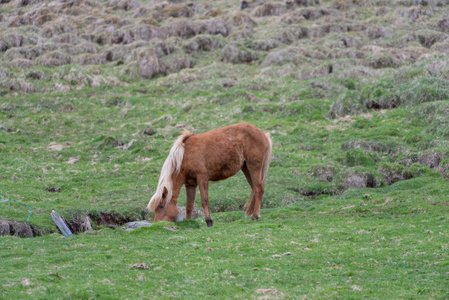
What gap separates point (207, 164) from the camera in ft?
63.0

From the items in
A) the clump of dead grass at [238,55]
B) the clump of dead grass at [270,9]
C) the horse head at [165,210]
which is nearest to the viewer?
the horse head at [165,210]

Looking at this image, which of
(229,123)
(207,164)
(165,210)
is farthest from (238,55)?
(165,210)

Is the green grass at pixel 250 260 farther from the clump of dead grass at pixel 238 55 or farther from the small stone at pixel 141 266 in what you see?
the clump of dead grass at pixel 238 55

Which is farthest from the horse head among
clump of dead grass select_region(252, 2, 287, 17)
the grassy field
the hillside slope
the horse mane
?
clump of dead grass select_region(252, 2, 287, 17)

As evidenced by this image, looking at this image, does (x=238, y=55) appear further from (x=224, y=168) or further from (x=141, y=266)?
(x=141, y=266)

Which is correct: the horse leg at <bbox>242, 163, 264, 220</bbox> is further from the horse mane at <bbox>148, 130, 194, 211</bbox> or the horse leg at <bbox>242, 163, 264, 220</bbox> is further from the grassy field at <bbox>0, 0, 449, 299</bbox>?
the horse mane at <bbox>148, 130, 194, 211</bbox>

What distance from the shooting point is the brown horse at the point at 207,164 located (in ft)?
60.5

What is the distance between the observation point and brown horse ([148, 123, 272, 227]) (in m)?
18.4

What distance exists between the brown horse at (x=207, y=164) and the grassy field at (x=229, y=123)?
1.12 m

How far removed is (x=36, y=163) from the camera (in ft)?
109

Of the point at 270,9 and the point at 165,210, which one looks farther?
the point at 270,9

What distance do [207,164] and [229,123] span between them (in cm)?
2185

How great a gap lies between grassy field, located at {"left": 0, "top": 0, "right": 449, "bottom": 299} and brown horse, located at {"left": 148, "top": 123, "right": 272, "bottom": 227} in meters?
1.12

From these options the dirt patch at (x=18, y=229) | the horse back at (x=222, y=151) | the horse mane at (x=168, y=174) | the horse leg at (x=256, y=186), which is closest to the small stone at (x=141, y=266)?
the horse mane at (x=168, y=174)
